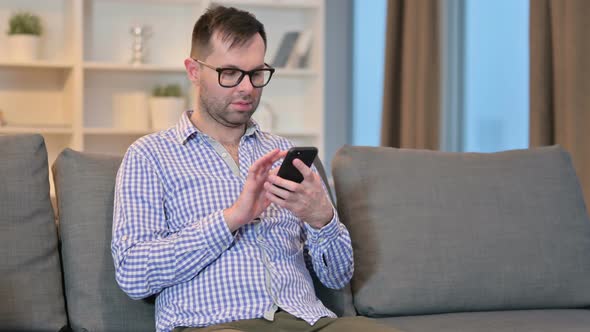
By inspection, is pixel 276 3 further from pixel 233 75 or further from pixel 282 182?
pixel 282 182

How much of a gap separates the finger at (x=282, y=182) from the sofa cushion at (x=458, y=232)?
0.50 meters

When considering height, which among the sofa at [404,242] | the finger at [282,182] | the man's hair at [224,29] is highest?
the man's hair at [224,29]

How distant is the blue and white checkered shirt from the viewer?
1728 mm

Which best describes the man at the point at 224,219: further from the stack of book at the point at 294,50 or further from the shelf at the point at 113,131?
the stack of book at the point at 294,50

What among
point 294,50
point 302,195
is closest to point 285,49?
point 294,50

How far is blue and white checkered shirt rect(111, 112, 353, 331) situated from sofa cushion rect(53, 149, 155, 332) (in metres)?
0.14

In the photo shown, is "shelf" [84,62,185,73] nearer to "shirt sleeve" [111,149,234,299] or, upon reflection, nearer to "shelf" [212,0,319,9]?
"shelf" [212,0,319,9]

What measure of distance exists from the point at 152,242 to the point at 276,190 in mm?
286

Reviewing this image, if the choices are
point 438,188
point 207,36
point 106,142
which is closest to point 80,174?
point 207,36

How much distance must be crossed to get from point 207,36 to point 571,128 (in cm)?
179

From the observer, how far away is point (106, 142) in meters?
4.78

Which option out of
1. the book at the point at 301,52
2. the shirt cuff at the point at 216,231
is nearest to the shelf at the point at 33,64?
the book at the point at 301,52

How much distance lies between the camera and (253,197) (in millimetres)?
1682

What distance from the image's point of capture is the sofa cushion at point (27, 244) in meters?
1.86
